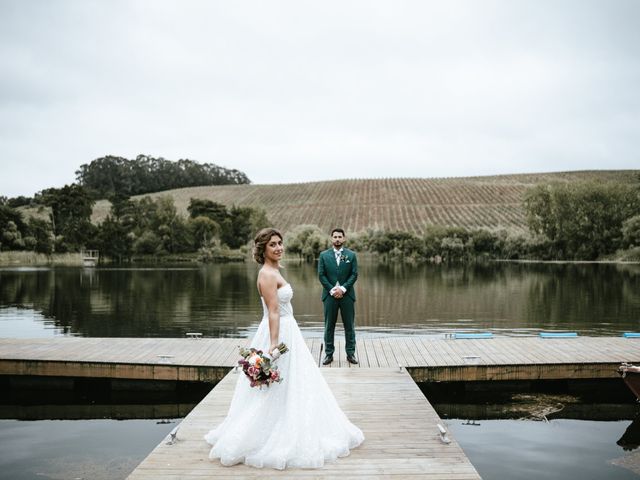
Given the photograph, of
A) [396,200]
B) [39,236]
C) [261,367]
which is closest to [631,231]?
[396,200]

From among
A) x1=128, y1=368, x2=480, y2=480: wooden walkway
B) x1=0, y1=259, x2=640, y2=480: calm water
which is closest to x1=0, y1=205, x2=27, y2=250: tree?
x1=0, y1=259, x2=640, y2=480: calm water

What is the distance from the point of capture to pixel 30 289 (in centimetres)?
3147

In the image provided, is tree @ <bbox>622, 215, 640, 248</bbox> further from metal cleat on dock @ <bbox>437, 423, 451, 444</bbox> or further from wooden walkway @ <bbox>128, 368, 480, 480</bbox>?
metal cleat on dock @ <bbox>437, 423, 451, 444</bbox>

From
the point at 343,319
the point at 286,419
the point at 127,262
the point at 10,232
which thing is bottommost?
the point at 127,262

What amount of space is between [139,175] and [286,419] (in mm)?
160354

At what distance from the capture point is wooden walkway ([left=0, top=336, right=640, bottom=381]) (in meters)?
9.92

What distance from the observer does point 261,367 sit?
5.34 meters

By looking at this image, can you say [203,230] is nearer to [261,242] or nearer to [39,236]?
[39,236]

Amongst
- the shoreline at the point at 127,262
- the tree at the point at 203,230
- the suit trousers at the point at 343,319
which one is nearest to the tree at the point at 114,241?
the shoreline at the point at 127,262

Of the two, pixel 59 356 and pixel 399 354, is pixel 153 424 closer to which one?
pixel 59 356

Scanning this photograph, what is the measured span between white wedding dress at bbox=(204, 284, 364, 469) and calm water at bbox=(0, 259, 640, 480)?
7.87 feet

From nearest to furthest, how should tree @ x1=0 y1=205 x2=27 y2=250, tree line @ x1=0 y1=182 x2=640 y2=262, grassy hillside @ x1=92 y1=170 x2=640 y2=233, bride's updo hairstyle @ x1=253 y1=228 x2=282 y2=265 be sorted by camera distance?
bride's updo hairstyle @ x1=253 y1=228 x2=282 y2=265 < tree @ x1=0 y1=205 x2=27 y2=250 < tree line @ x1=0 y1=182 x2=640 y2=262 < grassy hillside @ x1=92 y1=170 x2=640 y2=233

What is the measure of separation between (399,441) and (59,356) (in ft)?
23.2

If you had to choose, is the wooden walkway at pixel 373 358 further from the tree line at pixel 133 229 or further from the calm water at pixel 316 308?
the tree line at pixel 133 229
